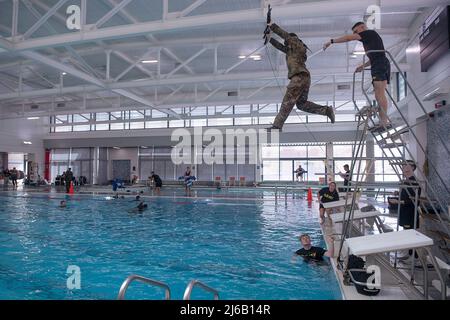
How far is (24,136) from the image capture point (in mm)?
30016

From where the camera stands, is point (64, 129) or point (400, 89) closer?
point (400, 89)

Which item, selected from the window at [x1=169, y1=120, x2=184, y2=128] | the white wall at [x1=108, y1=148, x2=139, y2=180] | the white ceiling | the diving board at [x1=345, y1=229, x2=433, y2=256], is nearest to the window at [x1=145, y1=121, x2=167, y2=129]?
the window at [x1=169, y1=120, x2=184, y2=128]

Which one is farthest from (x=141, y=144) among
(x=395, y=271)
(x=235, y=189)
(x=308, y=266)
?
(x=395, y=271)

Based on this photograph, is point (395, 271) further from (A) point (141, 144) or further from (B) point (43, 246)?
(A) point (141, 144)

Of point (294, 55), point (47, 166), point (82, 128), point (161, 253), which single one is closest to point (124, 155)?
point (82, 128)

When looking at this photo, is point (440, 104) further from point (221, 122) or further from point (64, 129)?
point (64, 129)

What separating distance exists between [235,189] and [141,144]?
9.94m

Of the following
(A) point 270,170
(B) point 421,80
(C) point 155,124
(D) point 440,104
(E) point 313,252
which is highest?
(C) point 155,124

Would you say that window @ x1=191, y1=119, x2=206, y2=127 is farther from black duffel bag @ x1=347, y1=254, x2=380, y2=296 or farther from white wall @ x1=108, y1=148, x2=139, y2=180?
black duffel bag @ x1=347, y1=254, x2=380, y2=296

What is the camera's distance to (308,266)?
636cm

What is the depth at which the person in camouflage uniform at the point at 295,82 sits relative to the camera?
13.3 ft

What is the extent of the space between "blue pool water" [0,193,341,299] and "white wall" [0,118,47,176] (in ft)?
56.5

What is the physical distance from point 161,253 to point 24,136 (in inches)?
1124
